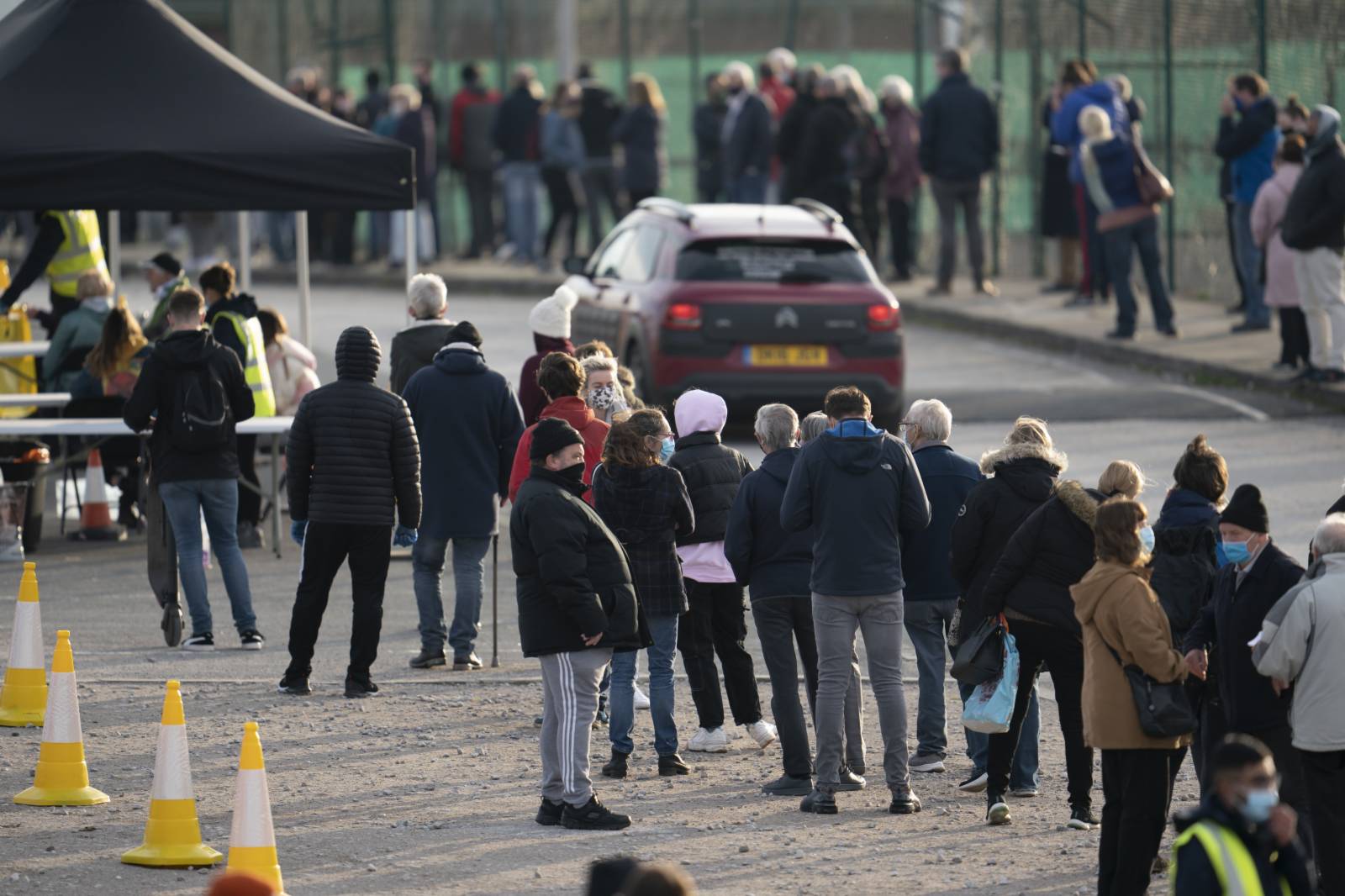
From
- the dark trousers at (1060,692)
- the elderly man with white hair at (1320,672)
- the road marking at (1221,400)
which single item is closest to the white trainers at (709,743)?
the dark trousers at (1060,692)

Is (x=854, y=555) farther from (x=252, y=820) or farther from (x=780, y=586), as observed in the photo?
(x=252, y=820)

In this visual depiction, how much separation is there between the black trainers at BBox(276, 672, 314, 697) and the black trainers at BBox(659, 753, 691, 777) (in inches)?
79.8

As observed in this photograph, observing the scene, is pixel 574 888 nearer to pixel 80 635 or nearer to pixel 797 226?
pixel 80 635

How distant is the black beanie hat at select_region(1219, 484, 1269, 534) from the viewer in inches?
322

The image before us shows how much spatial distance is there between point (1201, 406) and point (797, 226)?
3.55 meters

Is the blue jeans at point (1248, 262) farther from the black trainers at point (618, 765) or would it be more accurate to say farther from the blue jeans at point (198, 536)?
the black trainers at point (618, 765)

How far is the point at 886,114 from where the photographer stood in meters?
26.6

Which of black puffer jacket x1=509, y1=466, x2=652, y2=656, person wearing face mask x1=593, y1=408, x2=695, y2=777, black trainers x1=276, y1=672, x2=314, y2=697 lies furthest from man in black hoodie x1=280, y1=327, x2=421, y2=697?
black puffer jacket x1=509, y1=466, x2=652, y2=656

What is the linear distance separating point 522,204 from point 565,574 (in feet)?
73.2

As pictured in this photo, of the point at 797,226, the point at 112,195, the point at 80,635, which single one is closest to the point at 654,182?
the point at 797,226

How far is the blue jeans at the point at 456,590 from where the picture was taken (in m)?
11.7

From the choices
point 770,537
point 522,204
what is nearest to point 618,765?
point 770,537

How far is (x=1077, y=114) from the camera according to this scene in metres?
23.3

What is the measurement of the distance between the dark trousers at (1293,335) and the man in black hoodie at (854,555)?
36.6ft
